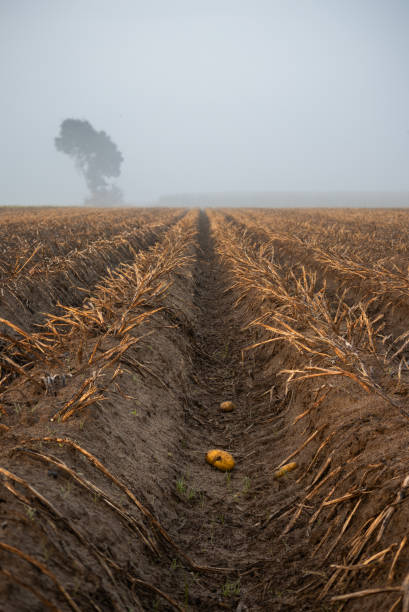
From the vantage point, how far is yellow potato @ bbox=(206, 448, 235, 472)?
2.70m

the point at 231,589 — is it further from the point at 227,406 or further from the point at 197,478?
the point at 227,406

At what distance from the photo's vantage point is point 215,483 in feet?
8.53

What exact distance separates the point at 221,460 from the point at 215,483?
0.16 m

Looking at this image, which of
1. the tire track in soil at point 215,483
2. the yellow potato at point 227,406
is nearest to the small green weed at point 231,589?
the tire track in soil at point 215,483

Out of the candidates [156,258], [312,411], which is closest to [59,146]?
[156,258]

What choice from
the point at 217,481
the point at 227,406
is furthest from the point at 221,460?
the point at 227,406

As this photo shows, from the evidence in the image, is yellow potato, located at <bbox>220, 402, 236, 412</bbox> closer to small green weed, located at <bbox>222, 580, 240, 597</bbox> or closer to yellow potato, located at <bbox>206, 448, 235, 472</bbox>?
yellow potato, located at <bbox>206, 448, 235, 472</bbox>

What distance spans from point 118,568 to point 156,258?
543 cm

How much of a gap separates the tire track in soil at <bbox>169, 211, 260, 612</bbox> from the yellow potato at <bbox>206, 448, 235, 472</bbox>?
0.14 feet

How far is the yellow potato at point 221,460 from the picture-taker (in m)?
2.70

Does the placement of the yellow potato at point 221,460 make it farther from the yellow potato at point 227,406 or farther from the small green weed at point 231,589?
the small green weed at point 231,589

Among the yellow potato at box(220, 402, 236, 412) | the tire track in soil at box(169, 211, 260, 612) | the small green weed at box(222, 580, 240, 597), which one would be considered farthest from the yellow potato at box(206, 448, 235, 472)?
the small green weed at box(222, 580, 240, 597)

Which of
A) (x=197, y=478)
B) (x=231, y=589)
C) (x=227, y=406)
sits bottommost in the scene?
(x=231, y=589)

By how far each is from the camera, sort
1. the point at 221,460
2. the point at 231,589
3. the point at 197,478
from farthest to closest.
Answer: the point at 221,460 < the point at 197,478 < the point at 231,589
